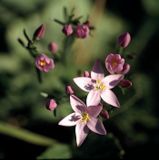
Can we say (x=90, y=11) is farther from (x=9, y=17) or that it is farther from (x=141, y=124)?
(x=141, y=124)

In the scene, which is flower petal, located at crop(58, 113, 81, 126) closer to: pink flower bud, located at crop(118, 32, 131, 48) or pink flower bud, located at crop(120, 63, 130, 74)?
pink flower bud, located at crop(120, 63, 130, 74)

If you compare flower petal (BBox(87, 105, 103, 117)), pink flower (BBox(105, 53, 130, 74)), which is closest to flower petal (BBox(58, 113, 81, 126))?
flower petal (BBox(87, 105, 103, 117))

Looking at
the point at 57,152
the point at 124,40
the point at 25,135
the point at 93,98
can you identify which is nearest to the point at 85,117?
the point at 93,98

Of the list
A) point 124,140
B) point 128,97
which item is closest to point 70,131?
point 124,140

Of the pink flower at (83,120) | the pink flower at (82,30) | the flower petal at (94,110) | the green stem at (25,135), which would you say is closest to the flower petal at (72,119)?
the pink flower at (83,120)

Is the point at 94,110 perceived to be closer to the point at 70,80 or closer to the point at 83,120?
the point at 83,120

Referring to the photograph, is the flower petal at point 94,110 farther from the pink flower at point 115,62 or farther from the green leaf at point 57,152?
the green leaf at point 57,152
